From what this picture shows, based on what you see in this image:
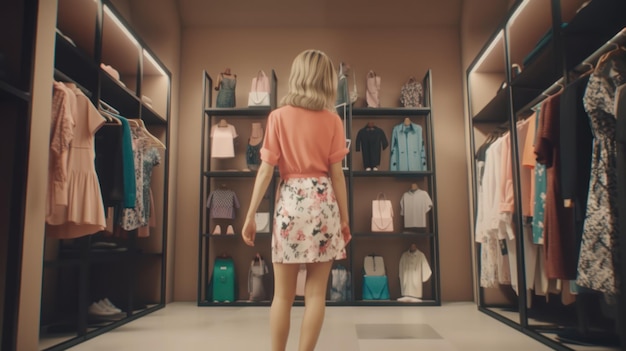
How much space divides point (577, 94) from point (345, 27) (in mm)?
3526

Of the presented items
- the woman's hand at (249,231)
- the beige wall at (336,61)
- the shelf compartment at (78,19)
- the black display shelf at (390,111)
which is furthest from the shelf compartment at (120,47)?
the woman's hand at (249,231)

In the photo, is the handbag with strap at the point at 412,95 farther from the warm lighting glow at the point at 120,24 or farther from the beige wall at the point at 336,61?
the warm lighting glow at the point at 120,24

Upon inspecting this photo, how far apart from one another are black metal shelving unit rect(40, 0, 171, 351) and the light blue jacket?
2450 mm

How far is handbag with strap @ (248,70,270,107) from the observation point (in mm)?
5023

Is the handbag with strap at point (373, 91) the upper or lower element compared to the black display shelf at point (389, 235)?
upper

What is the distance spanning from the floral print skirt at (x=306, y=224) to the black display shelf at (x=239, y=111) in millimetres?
3013

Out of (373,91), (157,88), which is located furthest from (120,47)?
(373,91)

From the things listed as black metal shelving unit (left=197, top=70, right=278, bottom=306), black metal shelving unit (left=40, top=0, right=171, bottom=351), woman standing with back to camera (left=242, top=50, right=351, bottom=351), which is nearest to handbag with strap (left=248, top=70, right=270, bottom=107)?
black metal shelving unit (left=197, top=70, right=278, bottom=306)

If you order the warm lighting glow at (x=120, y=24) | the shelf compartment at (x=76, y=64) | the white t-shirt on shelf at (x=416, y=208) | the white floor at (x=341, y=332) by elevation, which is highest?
the warm lighting glow at (x=120, y=24)

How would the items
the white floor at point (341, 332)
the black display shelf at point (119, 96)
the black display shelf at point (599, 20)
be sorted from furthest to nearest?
the black display shelf at point (119, 96) → the white floor at point (341, 332) → the black display shelf at point (599, 20)

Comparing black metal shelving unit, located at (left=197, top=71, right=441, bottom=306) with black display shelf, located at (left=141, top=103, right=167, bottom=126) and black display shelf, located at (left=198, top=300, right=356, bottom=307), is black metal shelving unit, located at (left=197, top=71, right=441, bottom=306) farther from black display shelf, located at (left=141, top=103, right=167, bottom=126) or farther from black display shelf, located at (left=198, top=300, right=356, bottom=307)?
black display shelf, located at (left=141, top=103, right=167, bottom=126)

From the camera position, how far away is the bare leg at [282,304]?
2.07 m

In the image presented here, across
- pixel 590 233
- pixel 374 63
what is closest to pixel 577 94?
pixel 590 233

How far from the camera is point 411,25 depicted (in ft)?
18.2
